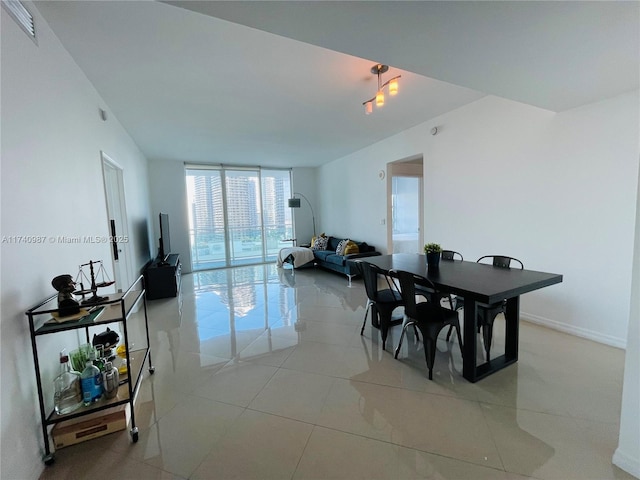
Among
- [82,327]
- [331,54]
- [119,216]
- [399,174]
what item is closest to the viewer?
[82,327]

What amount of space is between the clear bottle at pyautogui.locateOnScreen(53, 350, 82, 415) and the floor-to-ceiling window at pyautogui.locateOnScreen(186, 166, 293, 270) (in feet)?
19.4

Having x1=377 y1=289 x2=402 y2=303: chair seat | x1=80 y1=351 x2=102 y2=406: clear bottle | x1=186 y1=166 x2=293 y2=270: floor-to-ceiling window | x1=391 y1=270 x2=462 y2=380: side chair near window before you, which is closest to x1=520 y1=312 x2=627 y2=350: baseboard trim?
x1=391 y1=270 x2=462 y2=380: side chair near window

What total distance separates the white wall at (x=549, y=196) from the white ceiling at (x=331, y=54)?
302 mm

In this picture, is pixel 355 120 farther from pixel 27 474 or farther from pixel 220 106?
pixel 27 474

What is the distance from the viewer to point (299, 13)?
1497 mm

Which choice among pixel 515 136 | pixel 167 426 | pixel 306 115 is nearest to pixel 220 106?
pixel 306 115

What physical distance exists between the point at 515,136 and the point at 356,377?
133 inches

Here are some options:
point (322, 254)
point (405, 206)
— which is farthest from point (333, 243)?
point (405, 206)

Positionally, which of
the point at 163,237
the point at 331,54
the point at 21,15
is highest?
the point at 331,54

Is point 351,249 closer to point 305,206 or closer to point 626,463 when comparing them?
point 305,206

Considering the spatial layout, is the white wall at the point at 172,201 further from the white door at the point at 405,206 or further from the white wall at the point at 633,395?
the white wall at the point at 633,395

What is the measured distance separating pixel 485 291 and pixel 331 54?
238 cm

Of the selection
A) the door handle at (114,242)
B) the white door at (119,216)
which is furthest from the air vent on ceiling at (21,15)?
Result: the door handle at (114,242)

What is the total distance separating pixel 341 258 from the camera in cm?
579
